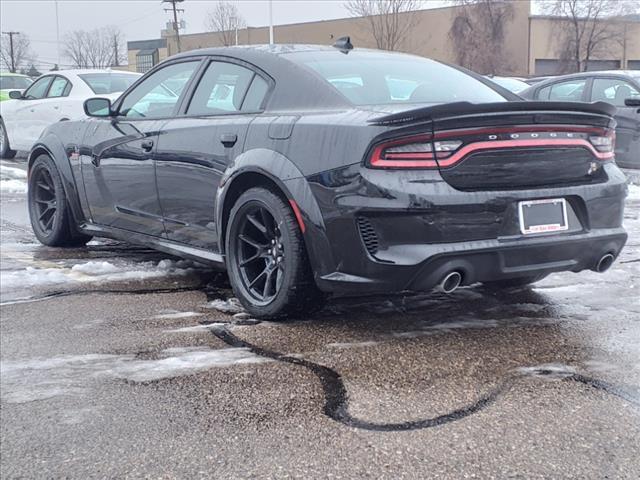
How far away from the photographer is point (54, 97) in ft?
38.7

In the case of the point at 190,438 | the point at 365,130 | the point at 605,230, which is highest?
the point at 365,130

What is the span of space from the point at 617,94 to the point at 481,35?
141 feet

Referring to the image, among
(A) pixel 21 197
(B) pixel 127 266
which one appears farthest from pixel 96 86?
(B) pixel 127 266

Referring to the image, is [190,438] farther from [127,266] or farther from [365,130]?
[127,266]

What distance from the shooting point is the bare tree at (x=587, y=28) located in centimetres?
4938

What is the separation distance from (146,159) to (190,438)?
2.60 meters

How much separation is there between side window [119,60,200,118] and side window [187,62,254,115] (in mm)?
196

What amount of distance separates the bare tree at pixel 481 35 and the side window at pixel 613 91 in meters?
41.7

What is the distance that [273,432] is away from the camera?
2.78 meters

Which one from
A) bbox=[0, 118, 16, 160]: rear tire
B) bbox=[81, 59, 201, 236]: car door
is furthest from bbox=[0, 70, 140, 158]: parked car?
bbox=[81, 59, 201, 236]: car door

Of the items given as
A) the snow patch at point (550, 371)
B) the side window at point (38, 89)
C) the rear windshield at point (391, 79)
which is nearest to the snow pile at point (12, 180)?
the side window at point (38, 89)

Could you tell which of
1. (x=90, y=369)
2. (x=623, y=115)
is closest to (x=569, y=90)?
(x=623, y=115)

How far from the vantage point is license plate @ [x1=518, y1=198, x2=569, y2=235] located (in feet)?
11.8

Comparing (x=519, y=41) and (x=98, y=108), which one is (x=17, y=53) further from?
(x=98, y=108)
